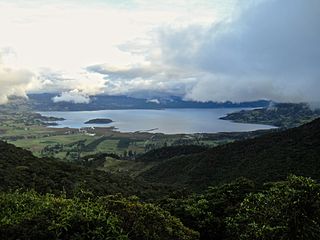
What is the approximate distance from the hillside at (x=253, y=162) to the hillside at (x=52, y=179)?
24.8 metres

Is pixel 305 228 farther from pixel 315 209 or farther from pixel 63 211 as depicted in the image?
pixel 63 211

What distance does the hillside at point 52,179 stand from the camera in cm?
5188

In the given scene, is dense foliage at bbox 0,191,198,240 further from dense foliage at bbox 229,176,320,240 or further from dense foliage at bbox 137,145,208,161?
dense foliage at bbox 137,145,208,161

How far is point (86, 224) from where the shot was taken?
2405cm

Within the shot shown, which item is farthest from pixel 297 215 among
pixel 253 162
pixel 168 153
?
pixel 168 153

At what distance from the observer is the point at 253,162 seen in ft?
325

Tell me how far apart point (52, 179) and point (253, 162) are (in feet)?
180

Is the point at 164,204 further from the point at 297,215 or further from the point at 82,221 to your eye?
the point at 297,215

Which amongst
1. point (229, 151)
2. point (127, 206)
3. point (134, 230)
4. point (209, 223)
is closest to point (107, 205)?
point (127, 206)

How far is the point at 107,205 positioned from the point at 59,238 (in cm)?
690

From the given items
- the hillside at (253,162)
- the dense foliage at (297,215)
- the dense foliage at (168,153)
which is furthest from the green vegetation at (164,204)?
the dense foliage at (168,153)

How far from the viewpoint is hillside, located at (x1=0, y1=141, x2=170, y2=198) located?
5188cm

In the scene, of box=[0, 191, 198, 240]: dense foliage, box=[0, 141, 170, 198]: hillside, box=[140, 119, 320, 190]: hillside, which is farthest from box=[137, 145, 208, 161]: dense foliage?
box=[0, 191, 198, 240]: dense foliage

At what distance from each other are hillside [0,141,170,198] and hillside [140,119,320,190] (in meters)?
24.8
